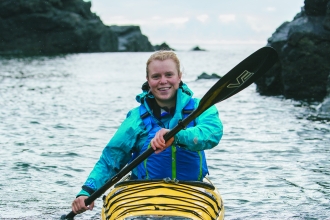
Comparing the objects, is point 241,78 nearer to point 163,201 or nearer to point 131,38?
point 163,201

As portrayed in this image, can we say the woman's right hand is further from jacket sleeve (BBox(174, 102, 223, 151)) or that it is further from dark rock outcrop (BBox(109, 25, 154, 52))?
dark rock outcrop (BBox(109, 25, 154, 52))

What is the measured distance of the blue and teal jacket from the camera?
14.8ft

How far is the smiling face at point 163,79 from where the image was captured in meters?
4.54

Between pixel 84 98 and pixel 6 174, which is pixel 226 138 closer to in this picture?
pixel 6 174

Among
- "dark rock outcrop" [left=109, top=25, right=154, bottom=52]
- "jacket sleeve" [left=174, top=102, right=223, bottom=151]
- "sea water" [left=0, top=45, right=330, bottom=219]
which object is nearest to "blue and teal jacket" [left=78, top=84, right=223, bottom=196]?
"jacket sleeve" [left=174, top=102, right=223, bottom=151]

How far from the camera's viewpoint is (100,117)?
14.1 meters

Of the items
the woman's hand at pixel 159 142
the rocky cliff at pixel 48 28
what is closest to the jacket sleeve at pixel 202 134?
the woman's hand at pixel 159 142

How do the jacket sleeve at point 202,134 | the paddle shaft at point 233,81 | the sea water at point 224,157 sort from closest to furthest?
the jacket sleeve at point 202,134, the paddle shaft at point 233,81, the sea water at point 224,157

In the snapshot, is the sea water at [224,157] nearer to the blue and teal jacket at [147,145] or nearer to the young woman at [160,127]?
the young woman at [160,127]

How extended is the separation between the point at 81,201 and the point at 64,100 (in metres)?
14.1

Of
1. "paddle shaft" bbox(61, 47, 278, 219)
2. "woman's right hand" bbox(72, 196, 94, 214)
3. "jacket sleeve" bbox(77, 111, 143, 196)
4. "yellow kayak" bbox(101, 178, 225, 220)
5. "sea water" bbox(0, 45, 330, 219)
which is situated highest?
"paddle shaft" bbox(61, 47, 278, 219)

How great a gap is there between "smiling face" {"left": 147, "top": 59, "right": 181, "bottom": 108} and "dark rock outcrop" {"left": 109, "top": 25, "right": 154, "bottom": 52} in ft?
318

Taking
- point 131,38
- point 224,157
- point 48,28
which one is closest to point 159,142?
point 224,157

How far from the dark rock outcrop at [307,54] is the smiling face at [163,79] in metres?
12.7
